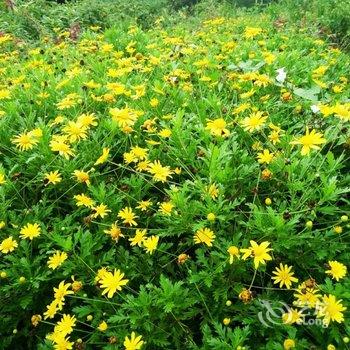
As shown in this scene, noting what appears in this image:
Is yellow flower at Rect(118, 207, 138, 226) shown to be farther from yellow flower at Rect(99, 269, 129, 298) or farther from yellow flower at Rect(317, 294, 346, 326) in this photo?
yellow flower at Rect(317, 294, 346, 326)

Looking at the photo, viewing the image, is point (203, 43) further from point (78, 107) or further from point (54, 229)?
point (54, 229)

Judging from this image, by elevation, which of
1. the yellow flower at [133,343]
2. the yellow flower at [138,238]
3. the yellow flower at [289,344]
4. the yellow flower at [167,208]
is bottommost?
the yellow flower at [289,344]

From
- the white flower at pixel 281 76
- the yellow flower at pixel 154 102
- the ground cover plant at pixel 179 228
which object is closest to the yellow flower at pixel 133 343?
the ground cover plant at pixel 179 228

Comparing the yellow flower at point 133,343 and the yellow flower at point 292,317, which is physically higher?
the yellow flower at point 133,343

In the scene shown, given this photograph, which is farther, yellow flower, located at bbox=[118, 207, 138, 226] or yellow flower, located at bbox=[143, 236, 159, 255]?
yellow flower, located at bbox=[118, 207, 138, 226]

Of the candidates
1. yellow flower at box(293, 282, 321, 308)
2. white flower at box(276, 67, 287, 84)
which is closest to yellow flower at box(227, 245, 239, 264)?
yellow flower at box(293, 282, 321, 308)

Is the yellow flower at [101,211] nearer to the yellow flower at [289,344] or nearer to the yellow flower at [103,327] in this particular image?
the yellow flower at [103,327]

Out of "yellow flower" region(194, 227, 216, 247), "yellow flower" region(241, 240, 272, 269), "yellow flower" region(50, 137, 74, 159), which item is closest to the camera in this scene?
"yellow flower" region(241, 240, 272, 269)

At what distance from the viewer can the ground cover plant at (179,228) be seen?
160 centimetres

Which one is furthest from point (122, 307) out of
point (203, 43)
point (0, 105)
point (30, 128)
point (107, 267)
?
point (203, 43)

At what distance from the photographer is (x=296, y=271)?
1.75m

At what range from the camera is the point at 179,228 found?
1767 millimetres

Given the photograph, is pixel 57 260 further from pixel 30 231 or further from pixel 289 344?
pixel 289 344

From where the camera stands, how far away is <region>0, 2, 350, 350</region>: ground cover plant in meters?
1.60
